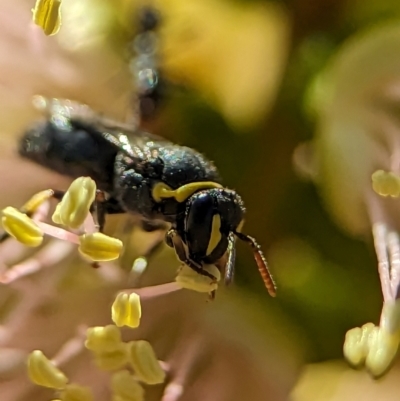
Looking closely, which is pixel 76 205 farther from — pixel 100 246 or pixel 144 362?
pixel 144 362

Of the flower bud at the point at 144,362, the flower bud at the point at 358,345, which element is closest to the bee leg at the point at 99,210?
the flower bud at the point at 144,362

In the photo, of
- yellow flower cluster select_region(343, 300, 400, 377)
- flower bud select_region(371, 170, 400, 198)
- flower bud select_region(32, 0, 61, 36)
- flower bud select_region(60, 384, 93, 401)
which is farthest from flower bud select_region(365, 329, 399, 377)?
flower bud select_region(32, 0, 61, 36)

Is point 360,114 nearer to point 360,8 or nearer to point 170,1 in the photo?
point 360,8

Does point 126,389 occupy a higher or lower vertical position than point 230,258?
lower

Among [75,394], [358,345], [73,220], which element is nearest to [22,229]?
[73,220]

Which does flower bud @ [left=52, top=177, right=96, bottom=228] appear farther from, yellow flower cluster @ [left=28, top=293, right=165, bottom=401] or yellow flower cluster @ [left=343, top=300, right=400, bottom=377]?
yellow flower cluster @ [left=343, top=300, right=400, bottom=377]

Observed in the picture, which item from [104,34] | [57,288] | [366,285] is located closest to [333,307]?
[366,285]
